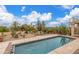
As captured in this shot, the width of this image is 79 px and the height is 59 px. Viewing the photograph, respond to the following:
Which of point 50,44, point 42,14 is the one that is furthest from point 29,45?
point 42,14

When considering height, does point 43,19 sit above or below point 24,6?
below

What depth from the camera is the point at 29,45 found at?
248cm

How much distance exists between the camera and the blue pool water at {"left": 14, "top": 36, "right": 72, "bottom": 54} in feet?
8.08

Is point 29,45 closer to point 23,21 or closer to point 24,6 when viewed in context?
point 23,21

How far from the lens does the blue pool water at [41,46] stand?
97.0 inches

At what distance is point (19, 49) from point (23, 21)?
41cm

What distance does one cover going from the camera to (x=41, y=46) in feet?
8.20

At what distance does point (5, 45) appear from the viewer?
244 centimetres
